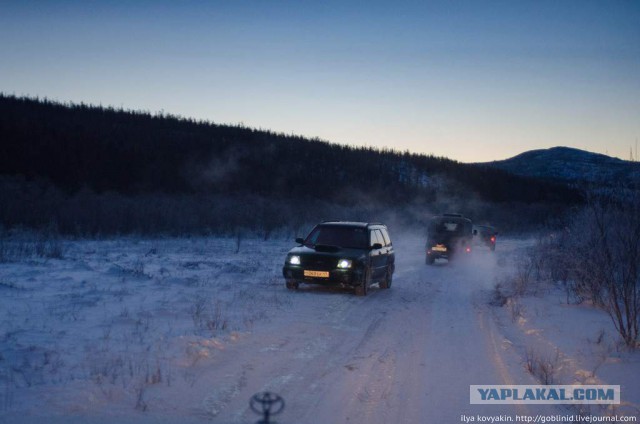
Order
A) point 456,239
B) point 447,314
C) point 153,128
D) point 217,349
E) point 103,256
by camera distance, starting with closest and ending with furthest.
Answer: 1. point 217,349
2. point 447,314
3. point 103,256
4. point 456,239
5. point 153,128

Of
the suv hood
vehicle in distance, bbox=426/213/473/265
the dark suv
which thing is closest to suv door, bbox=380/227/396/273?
the dark suv

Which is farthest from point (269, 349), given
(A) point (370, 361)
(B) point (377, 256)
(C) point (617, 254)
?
(B) point (377, 256)

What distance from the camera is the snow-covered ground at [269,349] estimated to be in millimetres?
5289

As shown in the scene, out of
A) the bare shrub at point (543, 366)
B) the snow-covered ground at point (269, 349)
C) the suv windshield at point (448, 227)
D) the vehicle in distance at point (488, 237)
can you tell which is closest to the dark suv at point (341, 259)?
the snow-covered ground at point (269, 349)

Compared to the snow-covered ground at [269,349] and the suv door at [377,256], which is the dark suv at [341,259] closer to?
the suv door at [377,256]

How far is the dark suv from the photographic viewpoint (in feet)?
43.6

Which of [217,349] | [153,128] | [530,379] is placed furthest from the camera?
[153,128]

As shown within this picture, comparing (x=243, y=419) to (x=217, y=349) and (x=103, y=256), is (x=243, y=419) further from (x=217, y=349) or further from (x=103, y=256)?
(x=103, y=256)

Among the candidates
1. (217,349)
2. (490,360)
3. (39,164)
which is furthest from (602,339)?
(39,164)

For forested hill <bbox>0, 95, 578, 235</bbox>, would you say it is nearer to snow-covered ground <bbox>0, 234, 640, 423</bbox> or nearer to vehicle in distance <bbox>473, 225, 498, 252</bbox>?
vehicle in distance <bbox>473, 225, 498, 252</bbox>

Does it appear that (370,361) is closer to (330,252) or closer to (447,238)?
(330,252)

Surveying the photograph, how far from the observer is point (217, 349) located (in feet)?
24.2

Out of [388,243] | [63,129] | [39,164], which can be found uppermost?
[63,129]

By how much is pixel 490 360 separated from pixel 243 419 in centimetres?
394
